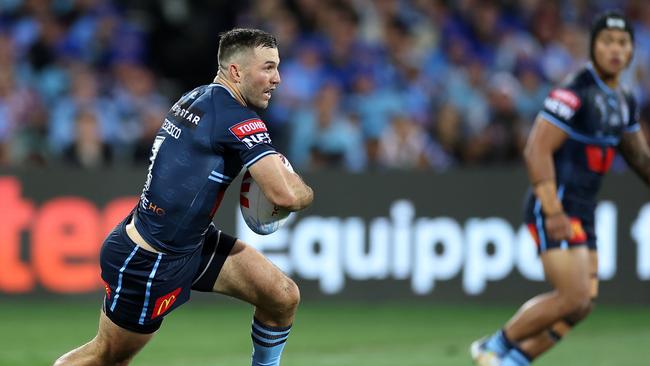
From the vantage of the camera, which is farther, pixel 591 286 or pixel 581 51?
pixel 581 51

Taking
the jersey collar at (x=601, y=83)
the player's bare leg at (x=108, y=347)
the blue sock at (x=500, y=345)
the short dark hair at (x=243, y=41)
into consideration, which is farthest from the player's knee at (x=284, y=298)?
the jersey collar at (x=601, y=83)

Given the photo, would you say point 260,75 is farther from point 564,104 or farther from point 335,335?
point 335,335

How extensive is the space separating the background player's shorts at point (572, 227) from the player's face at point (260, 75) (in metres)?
2.59

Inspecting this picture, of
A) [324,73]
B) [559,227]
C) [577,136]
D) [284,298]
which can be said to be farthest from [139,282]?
[324,73]

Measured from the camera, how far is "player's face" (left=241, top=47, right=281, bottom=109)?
6.75 meters

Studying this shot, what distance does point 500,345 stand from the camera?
8422mm

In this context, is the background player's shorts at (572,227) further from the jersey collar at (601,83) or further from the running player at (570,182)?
the jersey collar at (601,83)

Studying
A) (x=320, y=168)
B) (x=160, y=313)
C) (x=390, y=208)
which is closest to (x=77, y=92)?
(x=320, y=168)

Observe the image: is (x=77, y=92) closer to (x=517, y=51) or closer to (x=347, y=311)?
(x=347, y=311)

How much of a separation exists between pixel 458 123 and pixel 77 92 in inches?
188

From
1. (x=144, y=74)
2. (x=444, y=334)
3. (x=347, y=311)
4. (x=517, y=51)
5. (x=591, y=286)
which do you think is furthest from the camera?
(x=517, y=51)

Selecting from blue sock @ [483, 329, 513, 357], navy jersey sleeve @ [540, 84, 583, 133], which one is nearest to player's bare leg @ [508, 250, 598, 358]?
blue sock @ [483, 329, 513, 357]

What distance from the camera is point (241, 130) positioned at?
653 cm

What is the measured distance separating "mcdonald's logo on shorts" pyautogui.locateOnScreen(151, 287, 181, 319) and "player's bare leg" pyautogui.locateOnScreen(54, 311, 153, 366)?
148 mm
